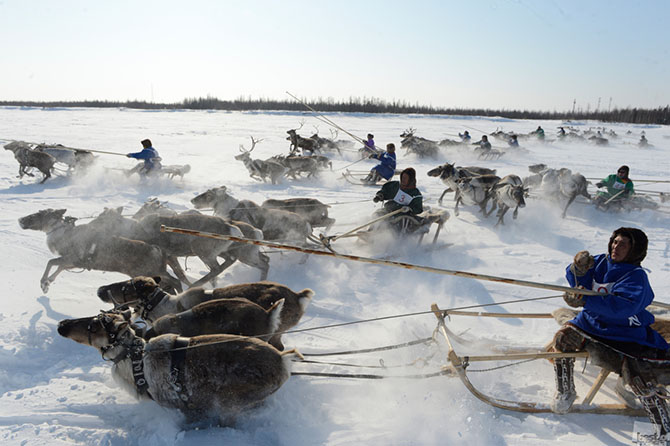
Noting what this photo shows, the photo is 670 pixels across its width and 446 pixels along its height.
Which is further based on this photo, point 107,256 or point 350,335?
point 107,256

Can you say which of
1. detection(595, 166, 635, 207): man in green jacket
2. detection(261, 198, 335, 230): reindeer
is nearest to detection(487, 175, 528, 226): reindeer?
detection(595, 166, 635, 207): man in green jacket

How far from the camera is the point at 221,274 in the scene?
642 cm

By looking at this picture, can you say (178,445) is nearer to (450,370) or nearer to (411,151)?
(450,370)

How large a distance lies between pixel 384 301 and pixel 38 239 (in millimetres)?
5985

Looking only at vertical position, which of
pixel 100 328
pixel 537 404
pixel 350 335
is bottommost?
pixel 350 335

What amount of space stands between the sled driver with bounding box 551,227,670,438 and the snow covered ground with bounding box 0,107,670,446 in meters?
0.37

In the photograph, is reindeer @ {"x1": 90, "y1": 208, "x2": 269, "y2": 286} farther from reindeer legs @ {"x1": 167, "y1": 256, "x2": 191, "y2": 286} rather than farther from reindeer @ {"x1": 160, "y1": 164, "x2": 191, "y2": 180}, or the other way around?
reindeer @ {"x1": 160, "y1": 164, "x2": 191, "y2": 180}

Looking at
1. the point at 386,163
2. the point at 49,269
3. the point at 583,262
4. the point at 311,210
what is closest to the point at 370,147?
the point at 386,163

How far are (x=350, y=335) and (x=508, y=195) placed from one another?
20.4ft

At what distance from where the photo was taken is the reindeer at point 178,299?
13.0 ft

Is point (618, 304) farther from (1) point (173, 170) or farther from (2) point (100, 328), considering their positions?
(1) point (173, 170)

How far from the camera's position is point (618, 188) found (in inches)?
397

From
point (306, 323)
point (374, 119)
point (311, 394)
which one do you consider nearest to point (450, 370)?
point (311, 394)

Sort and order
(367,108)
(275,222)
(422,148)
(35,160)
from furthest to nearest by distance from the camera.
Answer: (367,108) < (422,148) < (35,160) < (275,222)
